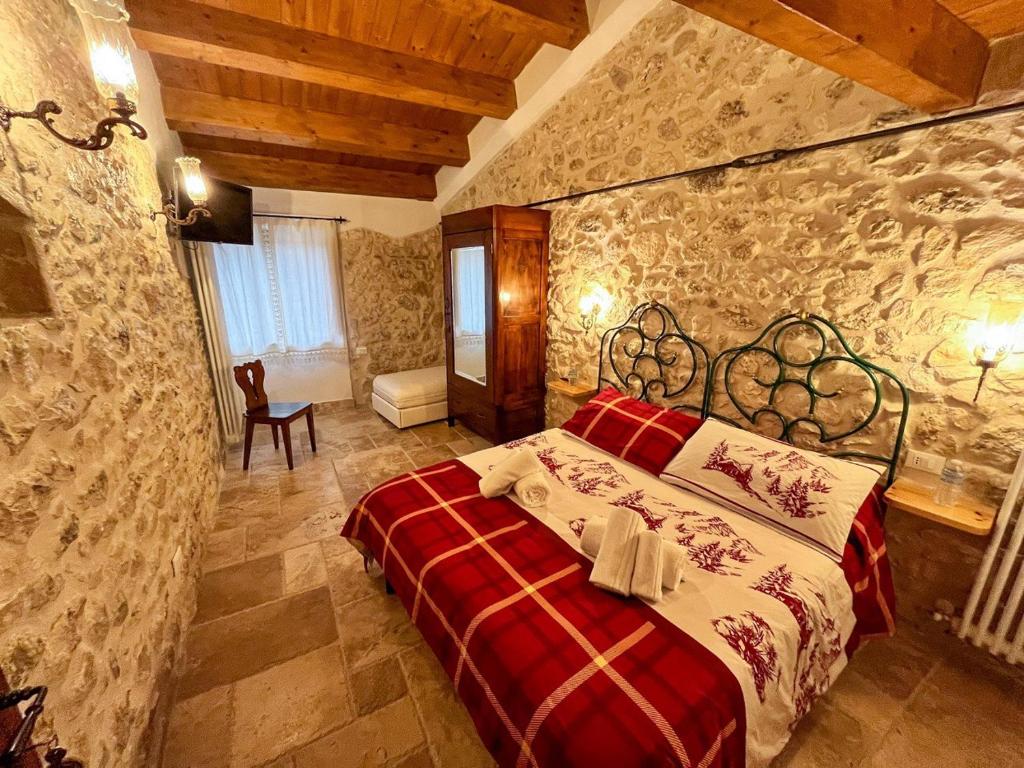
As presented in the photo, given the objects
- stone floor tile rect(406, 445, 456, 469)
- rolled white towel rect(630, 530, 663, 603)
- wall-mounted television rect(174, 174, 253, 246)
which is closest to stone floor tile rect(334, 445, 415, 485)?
stone floor tile rect(406, 445, 456, 469)

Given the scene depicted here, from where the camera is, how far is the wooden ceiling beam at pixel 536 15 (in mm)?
2145

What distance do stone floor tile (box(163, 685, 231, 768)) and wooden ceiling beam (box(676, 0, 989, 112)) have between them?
8.30 feet

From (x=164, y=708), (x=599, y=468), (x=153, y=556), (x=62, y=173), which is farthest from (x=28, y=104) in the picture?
(x=599, y=468)

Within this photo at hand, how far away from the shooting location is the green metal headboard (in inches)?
70.7

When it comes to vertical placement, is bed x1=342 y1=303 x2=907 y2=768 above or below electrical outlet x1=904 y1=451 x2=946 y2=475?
below

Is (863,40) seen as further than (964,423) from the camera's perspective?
No

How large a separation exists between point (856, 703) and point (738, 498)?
0.80 metres

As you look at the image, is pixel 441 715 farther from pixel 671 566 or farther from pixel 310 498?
pixel 310 498

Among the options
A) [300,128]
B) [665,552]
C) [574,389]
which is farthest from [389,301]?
[665,552]

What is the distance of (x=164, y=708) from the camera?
4.81 feet

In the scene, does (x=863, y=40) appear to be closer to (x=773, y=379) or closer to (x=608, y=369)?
(x=773, y=379)

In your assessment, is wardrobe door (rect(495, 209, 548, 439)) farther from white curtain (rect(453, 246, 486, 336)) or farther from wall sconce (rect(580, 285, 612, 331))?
wall sconce (rect(580, 285, 612, 331))

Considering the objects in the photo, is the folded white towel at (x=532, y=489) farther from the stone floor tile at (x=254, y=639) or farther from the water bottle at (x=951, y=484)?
the water bottle at (x=951, y=484)

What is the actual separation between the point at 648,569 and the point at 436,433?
2968 millimetres
